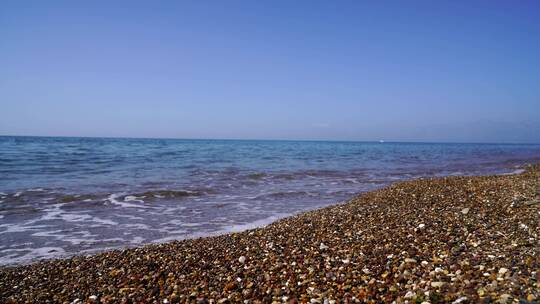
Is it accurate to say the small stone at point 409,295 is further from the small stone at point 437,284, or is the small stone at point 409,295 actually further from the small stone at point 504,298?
the small stone at point 504,298

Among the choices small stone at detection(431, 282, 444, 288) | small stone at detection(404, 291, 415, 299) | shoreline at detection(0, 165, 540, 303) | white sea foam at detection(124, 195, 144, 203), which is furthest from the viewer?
white sea foam at detection(124, 195, 144, 203)

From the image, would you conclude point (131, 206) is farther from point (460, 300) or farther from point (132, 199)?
point (460, 300)

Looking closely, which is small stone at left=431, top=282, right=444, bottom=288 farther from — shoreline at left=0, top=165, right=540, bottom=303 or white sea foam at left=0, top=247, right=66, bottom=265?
white sea foam at left=0, top=247, right=66, bottom=265

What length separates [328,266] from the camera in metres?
5.79

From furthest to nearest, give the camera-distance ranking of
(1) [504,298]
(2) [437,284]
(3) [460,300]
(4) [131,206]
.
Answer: (4) [131,206]
(2) [437,284]
(3) [460,300]
(1) [504,298]

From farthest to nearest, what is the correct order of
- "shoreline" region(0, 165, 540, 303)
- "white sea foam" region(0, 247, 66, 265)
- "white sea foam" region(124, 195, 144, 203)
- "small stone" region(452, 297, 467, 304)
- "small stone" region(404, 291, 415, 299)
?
"white sea foam" region(124, 195, 144, 203)
"white sea foam" region(0, 247, 66, 265)
"shoreline" region(0, 165, 540, 303)
"small stone" region(404, 291, 415, 299)
"small stone" region(452, 297, 467, 304)

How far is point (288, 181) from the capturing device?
21.6m

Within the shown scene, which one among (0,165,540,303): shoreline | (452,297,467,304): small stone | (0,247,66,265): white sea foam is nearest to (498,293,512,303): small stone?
(0,165,540,303): shoreline

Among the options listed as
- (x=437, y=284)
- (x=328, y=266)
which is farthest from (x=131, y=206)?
Result: (x=437, y=284)

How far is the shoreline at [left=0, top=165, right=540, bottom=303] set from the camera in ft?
15.2

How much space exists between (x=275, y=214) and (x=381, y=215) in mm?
3828

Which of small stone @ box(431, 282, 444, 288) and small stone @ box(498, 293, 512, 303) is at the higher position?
small stone @ box(498, 293, 512, 303)

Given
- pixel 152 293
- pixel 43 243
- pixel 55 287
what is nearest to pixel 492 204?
pixel 152 293

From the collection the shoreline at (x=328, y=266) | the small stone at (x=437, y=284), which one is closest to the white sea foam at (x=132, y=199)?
the shoreline at (x=328, y=266)
